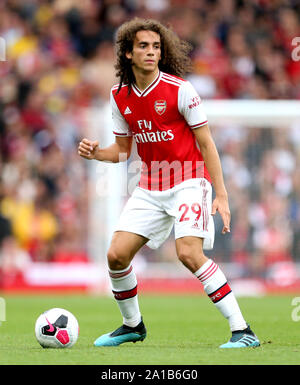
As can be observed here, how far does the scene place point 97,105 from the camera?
16719 mm

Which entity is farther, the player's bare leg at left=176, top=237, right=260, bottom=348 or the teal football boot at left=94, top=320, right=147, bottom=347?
the teal football boot at left=94, top=320, right=147, bottom=347

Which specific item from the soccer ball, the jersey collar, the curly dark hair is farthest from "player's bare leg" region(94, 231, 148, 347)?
the curly dark hair

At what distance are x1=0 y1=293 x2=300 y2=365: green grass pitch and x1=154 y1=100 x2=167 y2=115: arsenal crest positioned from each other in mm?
1801

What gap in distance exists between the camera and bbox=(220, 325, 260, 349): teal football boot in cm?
618

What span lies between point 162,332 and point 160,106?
2.48 metres

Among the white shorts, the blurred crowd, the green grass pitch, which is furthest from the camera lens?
the blurred crowd

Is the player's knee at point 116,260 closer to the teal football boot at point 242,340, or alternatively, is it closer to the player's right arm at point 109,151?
the player's right arm at point 109,151

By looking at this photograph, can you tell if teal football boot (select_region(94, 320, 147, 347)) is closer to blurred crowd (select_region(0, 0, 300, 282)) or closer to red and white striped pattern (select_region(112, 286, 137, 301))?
red and white striped pattern (select_region(112, 286, 137, 301))

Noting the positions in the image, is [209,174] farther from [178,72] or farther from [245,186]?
[245,186]

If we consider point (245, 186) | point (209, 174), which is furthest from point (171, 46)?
point (245, 186)

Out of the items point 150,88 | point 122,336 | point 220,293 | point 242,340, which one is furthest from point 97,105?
point 242,340

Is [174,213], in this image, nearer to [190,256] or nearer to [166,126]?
[190,256]

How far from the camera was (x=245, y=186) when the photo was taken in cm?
1462
